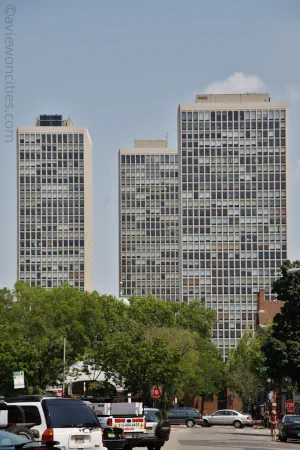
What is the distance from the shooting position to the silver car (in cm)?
8775

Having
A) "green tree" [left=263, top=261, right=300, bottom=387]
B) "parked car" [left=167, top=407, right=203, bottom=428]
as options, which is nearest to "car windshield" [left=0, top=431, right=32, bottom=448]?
"green tree" [left=263, top=261, right=300, bottom=387]

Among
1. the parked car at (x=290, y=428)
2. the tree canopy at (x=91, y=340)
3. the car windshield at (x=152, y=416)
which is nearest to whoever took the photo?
the car windshield at (x=152, y=416)

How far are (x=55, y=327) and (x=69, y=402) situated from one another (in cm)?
6831

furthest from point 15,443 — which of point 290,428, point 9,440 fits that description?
point 290,428

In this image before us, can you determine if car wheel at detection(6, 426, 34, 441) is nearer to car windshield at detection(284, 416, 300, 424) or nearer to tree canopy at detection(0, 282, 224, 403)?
car windshield at detection(284, 416, 300, 424)

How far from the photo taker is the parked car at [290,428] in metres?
55.5

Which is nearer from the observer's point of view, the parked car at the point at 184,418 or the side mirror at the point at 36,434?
the side mirror at the point at 36,434

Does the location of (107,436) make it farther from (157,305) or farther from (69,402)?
(157,305)

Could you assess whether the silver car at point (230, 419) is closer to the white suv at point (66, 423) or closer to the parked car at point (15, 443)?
the white suv at point (66, 423)

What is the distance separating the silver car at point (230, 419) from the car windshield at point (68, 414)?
62.8 meters

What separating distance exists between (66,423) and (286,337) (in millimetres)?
44688

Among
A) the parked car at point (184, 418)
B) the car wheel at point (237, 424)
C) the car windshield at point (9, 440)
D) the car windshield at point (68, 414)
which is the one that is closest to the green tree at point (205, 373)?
the parked car at point (184, 418)

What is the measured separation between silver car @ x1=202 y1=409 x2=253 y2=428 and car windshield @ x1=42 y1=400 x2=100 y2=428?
62.8 m

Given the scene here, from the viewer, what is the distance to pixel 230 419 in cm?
8875
